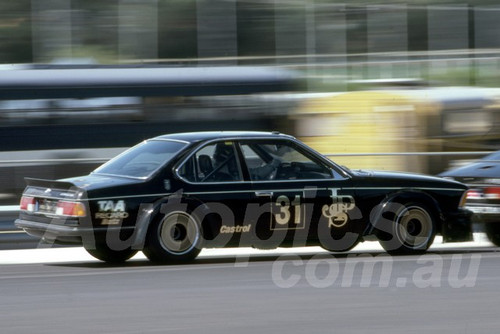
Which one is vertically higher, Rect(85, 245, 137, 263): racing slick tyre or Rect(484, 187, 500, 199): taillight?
Rect(484, 187, 500, 199): taillight

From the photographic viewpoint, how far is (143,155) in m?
10.8

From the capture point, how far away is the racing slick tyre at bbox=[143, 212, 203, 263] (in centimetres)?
1016

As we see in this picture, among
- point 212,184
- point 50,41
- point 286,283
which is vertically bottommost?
point 286,283

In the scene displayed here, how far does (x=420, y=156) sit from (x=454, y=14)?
91.9 ft

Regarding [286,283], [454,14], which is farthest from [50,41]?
[286,283]

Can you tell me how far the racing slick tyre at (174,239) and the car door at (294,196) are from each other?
2.22ft

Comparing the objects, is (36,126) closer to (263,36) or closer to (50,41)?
(50,41)

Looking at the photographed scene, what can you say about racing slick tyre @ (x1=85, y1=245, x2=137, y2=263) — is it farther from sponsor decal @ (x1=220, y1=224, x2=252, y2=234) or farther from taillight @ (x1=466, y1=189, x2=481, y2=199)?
taillight @ (x1=466, y1=189, x2=481, y2=199)

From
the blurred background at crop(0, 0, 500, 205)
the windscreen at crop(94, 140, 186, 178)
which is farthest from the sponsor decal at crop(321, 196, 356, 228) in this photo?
the blurred background at crop(0, 0, 500, 205)

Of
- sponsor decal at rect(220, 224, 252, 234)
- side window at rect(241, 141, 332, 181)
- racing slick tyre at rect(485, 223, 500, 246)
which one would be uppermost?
side window at rect(241, 141, 332, 181)

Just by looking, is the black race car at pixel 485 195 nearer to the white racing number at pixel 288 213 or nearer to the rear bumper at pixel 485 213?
the rear bumper at pixel 485 213

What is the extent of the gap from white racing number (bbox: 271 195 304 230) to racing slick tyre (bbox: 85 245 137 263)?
5.25 ft

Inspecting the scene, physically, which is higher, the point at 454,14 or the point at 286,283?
the point at 454,14

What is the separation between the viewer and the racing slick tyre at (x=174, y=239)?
1016 cm
